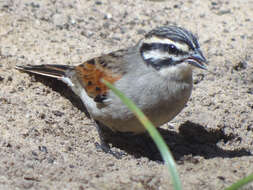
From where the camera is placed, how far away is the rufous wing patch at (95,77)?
7078 millimetres

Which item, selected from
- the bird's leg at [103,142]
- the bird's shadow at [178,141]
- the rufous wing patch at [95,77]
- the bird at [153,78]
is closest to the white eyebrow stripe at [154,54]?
the bird at [153,78]

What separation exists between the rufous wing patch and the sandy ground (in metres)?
0.50

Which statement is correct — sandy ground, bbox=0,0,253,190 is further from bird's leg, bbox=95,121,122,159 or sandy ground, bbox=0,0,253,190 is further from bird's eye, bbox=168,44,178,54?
bird's eye, bbox=168,44,178,54

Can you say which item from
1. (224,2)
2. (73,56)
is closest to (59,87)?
(73,56)

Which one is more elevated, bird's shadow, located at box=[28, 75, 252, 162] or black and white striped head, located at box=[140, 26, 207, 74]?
black and white striped head, located at box=[140, 26, 207, 74]

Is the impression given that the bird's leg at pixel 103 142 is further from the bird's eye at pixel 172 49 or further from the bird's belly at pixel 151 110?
the bird's eye at pixel 172 49

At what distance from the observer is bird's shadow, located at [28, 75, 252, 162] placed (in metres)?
7.48

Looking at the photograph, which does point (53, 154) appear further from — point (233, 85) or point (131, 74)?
point (233, 85)

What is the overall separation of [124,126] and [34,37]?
2.89 meters

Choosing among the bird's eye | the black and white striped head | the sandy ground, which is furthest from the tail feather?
the bird's eye

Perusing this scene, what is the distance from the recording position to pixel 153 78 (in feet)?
21.8

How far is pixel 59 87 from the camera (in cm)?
815

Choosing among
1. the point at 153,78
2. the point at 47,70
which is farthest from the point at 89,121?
the point at 153,78

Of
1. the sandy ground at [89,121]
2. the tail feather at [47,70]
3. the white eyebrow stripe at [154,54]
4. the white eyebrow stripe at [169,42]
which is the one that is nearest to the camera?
the sandy ground at [89,121]
